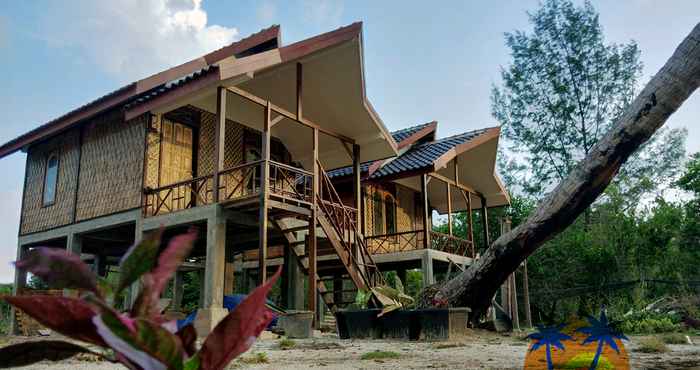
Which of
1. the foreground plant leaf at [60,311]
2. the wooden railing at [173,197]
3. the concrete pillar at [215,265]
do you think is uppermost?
the wooden railing at [173,197]

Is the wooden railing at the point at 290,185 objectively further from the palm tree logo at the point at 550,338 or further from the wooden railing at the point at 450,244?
the palm tree logo at the point at 550,338

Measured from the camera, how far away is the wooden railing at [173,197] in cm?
1064

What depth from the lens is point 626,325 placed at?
1091 centimetres

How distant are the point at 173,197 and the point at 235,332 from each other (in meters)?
11.2

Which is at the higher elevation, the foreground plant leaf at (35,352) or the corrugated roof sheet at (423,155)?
the corrugated roof sheet at (423,155)

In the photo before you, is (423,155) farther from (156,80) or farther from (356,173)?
(156,80)

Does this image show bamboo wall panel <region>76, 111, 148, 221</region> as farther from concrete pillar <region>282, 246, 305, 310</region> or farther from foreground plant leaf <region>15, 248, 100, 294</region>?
foreground plant leaf <region>15, 248, 100, 294</region>

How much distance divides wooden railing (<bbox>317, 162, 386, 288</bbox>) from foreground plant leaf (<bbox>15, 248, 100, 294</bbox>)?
1061 centimetres

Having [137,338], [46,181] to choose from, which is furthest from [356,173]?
[137,338]

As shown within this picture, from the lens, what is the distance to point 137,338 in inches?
20.3

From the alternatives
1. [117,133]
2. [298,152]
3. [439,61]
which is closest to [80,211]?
[117,133]

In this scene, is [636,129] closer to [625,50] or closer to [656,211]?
[656,211]

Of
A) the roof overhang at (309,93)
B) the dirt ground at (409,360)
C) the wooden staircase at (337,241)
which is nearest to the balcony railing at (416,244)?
the roof overhang at (309,93)

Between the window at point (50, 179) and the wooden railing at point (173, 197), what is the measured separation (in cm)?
370
